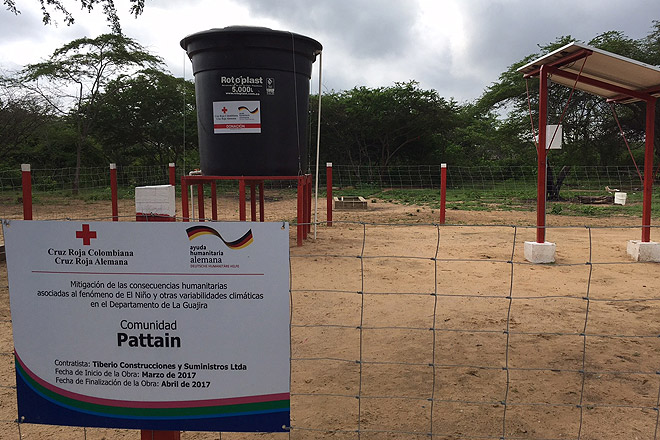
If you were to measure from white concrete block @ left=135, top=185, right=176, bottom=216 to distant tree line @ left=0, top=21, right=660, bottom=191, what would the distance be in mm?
10980

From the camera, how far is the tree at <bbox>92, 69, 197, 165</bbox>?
20.1m

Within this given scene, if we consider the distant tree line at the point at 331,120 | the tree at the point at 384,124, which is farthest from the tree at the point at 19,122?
the tree at the point at 384,124

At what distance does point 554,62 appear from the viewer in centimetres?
612

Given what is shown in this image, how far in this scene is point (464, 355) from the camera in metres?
3.52

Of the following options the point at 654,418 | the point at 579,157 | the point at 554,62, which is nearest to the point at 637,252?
the point at 554,62

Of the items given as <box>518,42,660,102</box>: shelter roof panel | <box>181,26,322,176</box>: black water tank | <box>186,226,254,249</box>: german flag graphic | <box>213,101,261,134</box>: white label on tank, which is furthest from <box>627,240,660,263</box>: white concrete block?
<box>186,226,254,249</box>: german flag graphic

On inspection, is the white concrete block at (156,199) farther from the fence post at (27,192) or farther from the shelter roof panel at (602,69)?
the shelter roof panel at (602,69)

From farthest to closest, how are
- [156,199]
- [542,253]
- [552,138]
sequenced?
[156,199] < [542,253] < [552,138]

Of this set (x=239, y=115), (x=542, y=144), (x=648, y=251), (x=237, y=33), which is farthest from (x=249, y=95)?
(x=648, y=251)

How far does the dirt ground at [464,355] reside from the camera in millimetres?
2648

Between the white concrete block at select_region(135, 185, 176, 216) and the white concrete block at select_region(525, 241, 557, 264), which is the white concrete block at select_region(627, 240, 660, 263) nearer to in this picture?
the white concrete block at select_region(525, 241, 557, 264)

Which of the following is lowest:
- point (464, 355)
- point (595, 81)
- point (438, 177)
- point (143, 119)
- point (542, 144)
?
point (464, 355)

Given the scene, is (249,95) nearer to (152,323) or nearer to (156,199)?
(156,199)

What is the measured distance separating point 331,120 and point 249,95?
16704 millimetres
